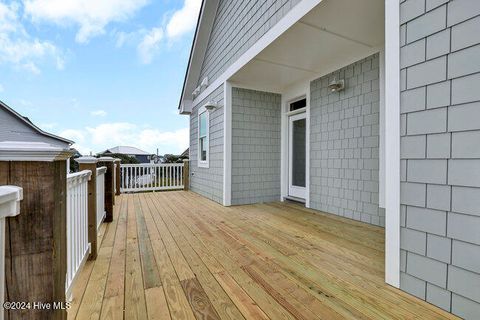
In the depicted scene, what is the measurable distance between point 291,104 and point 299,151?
1.13 m

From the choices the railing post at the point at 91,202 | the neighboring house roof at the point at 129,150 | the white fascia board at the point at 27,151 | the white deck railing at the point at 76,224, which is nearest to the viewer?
the white fascia board at the point at 27,151

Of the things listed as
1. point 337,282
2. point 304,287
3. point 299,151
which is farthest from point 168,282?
point 299,151

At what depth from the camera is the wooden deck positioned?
4.88ft

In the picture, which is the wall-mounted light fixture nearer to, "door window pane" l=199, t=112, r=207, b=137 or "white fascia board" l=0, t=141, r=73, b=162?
"door window pane" l=199, t=112, r=207, b=137

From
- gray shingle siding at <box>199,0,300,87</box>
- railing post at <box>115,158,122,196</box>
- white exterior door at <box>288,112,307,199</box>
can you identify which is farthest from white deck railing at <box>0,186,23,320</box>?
railing post at <box>115,158,122,196</box>

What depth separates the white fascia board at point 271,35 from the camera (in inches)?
104

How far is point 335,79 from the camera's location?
386 cm

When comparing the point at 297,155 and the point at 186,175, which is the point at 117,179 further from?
the point at 297,155

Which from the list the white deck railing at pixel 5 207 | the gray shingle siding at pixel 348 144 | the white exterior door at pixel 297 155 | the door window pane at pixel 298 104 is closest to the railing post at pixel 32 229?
the white deck railing at pixel 5 207

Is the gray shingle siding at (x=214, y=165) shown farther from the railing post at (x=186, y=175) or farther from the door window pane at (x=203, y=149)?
the railing post at (x=186, y=175)

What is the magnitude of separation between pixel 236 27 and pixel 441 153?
4341 millimetres

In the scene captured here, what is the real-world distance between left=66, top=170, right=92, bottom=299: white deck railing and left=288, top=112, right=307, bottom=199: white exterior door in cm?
382

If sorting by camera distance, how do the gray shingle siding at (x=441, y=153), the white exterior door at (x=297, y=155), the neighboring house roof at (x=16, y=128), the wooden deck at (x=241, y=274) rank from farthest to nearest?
the neighboring house roof at (x=16, y=128) < the white exterior door at (x=297, y=155) < the wooden deck at (x=241, y=274) < the gray shingle siding at (x=441, y=153)

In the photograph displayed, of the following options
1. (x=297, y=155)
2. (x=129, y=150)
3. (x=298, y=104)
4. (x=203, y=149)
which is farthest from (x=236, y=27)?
(x=129, y=150)
